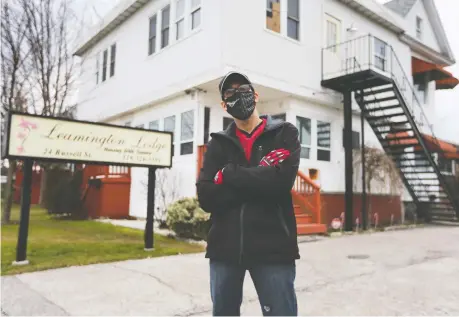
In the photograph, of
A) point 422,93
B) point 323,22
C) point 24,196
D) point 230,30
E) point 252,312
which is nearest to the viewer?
point 252,312

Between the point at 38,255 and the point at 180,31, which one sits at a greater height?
the point at 180,31

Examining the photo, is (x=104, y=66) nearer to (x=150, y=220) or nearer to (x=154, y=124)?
(x=154, y=124)

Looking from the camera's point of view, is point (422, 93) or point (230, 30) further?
point (422, 93)

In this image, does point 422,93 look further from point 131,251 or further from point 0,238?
point 0,238

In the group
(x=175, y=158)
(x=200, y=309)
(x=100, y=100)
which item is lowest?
(x=200, y=309)

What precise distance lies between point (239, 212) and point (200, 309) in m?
2.35

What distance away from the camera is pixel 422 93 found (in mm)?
18844

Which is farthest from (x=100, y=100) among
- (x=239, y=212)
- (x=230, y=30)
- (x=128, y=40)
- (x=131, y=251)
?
(x=239, y=212)

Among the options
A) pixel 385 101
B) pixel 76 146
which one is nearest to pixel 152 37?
pixel 76 146

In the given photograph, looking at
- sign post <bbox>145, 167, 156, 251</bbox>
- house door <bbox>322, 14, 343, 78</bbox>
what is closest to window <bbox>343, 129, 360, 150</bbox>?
house door <bbox>322, 14, 343, 78</bbox>

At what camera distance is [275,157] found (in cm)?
200

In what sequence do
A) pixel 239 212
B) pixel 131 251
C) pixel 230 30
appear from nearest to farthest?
pixel 239 212, pixel 131 251, pixel 230 30

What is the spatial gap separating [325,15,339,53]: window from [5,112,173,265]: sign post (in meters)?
8.11

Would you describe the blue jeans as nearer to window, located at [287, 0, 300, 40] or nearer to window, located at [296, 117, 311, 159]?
window, located at [296, 117, 311, 159]
